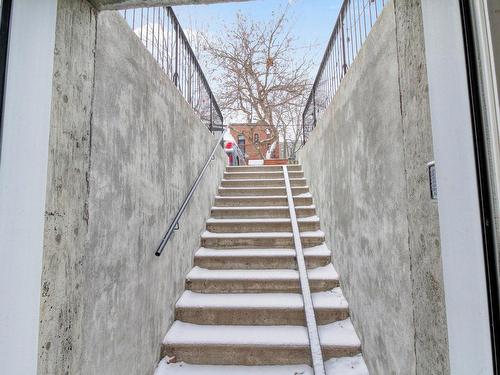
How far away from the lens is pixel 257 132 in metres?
10.8

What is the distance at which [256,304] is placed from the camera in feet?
7.59

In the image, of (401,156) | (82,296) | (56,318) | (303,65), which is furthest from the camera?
(303,65)

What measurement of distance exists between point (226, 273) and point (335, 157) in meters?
1.53

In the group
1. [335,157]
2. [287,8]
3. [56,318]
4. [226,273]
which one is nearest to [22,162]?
[56,318]

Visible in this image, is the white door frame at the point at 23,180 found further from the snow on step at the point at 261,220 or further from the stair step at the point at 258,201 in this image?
the stair step at the point at 258,201

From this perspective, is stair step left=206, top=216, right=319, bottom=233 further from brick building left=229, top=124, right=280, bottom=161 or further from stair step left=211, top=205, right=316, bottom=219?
brick building left=229, top=124, right=280, bottom=161

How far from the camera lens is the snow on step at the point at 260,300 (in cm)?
228

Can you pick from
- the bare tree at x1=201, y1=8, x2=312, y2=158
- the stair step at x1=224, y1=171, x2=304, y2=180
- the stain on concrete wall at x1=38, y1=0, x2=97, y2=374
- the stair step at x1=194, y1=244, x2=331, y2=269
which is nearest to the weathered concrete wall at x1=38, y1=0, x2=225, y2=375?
the stain on concrete wall at x1=38, y1=0, x2=97, y2=374

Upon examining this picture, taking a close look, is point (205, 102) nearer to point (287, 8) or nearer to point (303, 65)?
point (303, 65)

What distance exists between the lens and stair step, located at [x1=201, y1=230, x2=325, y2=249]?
310cm

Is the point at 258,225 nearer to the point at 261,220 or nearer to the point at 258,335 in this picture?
the point at 261,220

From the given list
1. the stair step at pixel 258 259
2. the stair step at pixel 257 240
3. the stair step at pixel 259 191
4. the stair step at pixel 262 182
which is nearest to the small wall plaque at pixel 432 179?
the stair step at pixel 258 259

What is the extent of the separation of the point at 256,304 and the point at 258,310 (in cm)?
6

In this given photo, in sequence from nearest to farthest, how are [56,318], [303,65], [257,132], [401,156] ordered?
[56,318]
[401,156]
[303,65]
[257,132]
